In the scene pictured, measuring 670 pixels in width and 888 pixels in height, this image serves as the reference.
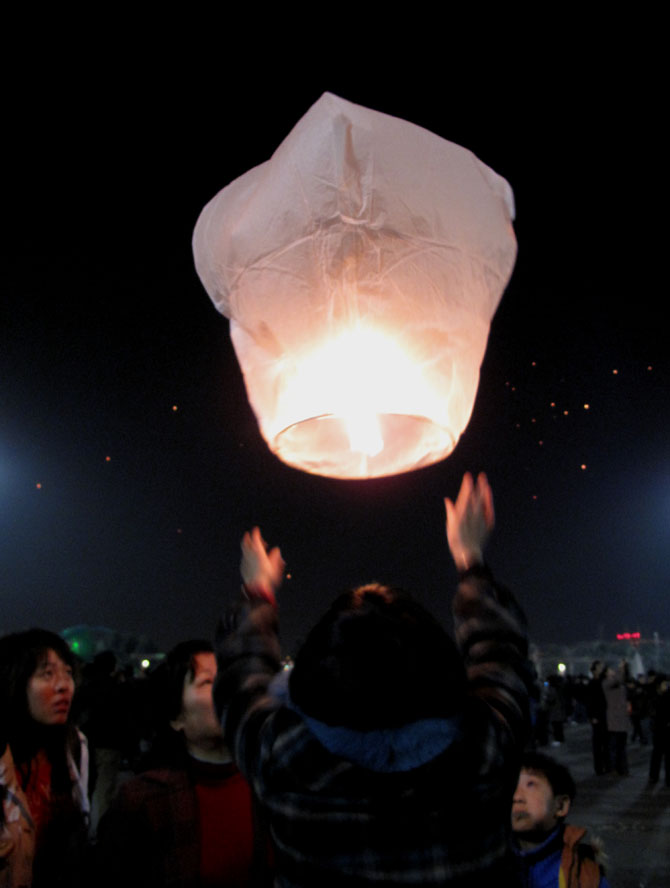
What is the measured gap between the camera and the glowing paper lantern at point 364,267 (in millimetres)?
1779

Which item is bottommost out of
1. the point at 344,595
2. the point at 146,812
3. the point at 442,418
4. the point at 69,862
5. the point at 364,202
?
the point at 69,862

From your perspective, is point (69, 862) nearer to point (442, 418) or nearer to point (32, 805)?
point (32, 805)

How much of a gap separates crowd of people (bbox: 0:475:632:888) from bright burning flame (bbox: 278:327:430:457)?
335 mm

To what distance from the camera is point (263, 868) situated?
2.21 metres

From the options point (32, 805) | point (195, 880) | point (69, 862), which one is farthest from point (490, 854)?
point (32, 805)

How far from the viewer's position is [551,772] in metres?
2.93

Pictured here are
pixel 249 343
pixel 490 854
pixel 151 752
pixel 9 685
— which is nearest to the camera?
pixel 490 854

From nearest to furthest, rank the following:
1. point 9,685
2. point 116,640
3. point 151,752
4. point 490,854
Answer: point 490,854 < point 151,752 < point 9,685 < point 116,640

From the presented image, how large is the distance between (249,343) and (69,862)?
2.10 metres

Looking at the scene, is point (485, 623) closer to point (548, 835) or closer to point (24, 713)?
point (548, 835)

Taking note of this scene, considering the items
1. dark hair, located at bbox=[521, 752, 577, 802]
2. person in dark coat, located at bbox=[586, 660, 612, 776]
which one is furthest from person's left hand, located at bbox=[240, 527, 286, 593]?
person in dark coat, located at bbox=[586, 660, 612, 776]

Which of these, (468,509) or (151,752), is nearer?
(468,509)

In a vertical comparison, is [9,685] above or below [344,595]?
below

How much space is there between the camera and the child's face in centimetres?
282
